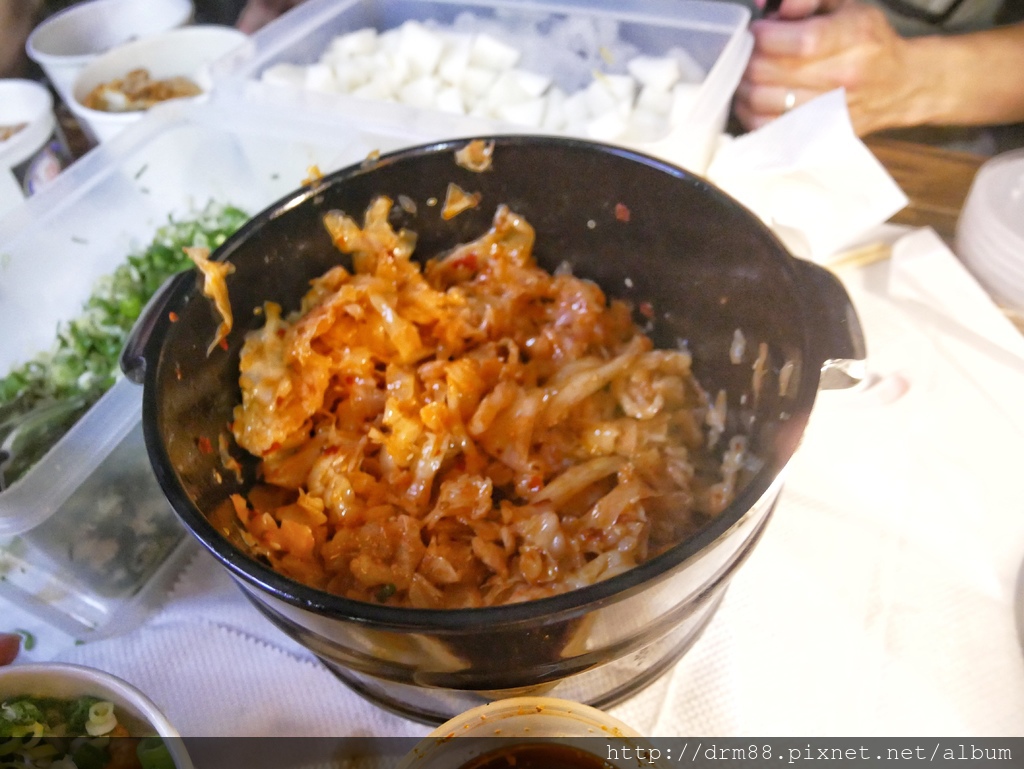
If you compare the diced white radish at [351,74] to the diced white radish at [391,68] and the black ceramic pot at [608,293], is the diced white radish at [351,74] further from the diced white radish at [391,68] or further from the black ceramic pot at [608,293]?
the black ceramic pot at [608,293]

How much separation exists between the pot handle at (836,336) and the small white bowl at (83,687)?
0.52 meters

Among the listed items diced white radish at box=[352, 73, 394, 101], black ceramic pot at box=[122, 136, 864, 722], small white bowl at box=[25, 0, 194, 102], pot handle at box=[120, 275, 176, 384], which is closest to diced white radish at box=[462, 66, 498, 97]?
diced white radish at box=[352, 73, 394, 101]

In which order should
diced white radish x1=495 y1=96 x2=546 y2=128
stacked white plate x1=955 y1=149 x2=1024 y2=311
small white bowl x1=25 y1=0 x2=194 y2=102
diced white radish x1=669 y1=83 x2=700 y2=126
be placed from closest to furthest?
1. stacked white plate x1=955 y1=149 x2=1024 y2=311
2. diced white radish x1=669 y1=83 x2=700 y2=126
3. diced white radish x1=495 y1=96 x2=546 y2=128
4. small white bowl x1=25 y1=0 x2=194 y2=102

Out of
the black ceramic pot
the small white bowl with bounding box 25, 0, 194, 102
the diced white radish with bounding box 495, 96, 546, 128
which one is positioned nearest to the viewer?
the black ceramic pot

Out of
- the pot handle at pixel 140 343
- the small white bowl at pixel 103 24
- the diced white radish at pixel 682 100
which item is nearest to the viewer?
the pot handle at pixel 140 343

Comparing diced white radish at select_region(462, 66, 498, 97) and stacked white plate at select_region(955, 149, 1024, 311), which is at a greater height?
diced white radish at select_region(462, 66, 498, 97)

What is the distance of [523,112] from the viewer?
1.10 metres

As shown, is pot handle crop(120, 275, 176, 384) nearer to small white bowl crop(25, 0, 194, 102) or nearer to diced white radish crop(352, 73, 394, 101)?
diced white radish crop(352, 73, 394, 101)

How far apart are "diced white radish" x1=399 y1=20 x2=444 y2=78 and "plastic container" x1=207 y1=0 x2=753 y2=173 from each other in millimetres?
96

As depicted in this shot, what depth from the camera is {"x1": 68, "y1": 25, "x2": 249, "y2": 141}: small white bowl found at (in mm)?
1184

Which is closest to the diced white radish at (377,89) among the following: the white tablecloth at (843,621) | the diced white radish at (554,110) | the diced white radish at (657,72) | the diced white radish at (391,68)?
the diced white radish at (391,68)

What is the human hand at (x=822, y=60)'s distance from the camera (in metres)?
1.13

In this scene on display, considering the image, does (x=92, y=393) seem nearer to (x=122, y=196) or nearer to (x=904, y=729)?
(x=122, y=196)

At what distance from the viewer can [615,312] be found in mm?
790
